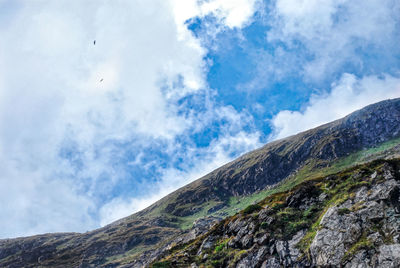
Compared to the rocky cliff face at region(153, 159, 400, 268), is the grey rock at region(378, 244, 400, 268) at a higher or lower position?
lower

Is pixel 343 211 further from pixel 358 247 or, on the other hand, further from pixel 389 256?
pixel 389 256

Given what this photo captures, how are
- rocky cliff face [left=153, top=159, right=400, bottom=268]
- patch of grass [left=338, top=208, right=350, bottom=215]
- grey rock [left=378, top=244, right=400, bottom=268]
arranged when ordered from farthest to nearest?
patch of grass [left=338, top=208, right=350, bottom=215] < rocky cliff face [left=153, top=159, right=400, bottom=268] < grey rock [left=378, top=244, right=400, bottom=268]

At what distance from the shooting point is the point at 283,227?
89.1 feet

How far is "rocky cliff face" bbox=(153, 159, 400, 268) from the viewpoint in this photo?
19.2 m

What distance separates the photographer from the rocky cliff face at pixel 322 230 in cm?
1917

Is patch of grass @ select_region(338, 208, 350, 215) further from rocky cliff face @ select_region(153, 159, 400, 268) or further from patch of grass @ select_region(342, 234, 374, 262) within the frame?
patch of grass @ select_region(342, 234, 374, 262)

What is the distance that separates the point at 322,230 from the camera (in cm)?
2306

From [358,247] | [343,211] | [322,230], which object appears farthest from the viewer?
[343,211]

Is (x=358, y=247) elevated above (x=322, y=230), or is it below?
below

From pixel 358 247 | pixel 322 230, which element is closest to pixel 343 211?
pixel 322 230

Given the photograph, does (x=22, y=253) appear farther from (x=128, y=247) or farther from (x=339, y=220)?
(x=339, y=220)

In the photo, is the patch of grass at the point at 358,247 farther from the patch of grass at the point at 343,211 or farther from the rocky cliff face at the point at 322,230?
the patch of grass at the point at 343,211

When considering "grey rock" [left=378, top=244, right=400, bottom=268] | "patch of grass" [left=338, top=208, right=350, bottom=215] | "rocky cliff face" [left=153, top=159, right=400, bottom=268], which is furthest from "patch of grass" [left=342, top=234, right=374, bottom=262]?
"patch of grass" [left=338, top=208, right=350, bottom=215]

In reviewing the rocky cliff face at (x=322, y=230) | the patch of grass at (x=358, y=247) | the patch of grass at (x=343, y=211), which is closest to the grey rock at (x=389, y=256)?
the rocky cliff face at (x=322, y=230)
